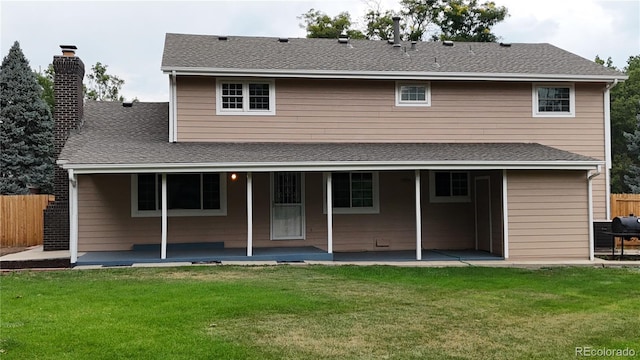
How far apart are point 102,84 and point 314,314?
3563 centimetres

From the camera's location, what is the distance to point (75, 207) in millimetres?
11352

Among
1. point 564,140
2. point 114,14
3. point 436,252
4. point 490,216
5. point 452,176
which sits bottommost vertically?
point 436,252

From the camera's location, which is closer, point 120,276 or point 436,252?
point 120,276

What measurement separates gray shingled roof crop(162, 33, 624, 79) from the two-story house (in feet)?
0.28

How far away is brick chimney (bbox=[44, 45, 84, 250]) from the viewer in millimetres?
13656

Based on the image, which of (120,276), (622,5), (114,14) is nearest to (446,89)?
(120,276)

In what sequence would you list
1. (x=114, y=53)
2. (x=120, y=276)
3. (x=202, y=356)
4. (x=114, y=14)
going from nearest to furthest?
(x=202, y=356), (x=120, y=276), (x=114, y=14), (x=114, y=53)

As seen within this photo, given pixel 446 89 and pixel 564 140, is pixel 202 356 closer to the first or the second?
pixel 446 89

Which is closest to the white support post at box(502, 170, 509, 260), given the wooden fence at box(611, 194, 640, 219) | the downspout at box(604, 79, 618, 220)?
the downspout at box(604, 79, 618, 220)

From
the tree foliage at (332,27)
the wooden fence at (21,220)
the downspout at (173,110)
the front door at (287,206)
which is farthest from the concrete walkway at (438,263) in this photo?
the tree foliage at (332,27)

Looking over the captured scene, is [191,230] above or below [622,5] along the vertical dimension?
below

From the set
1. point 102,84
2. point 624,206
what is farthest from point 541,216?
point 102,84

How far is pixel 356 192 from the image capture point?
45.6ft

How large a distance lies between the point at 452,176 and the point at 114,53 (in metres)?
26.5
